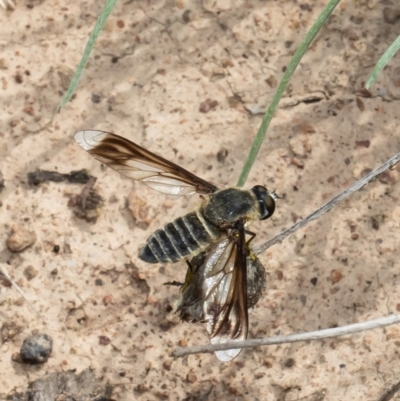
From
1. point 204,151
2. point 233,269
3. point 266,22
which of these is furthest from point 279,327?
point 266,22

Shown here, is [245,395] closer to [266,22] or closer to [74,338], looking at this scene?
[74,338]

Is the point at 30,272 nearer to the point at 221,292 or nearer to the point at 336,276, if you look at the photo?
the point at 221,292

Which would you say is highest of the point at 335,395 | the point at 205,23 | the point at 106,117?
the point at 205,23

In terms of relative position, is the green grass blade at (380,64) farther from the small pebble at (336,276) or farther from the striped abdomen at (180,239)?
the small pebble at (336,276)

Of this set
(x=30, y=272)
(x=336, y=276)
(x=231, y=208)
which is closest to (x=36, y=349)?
(x=30, y=272)

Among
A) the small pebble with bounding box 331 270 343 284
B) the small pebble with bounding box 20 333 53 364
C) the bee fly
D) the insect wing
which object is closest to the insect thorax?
the bee fly
